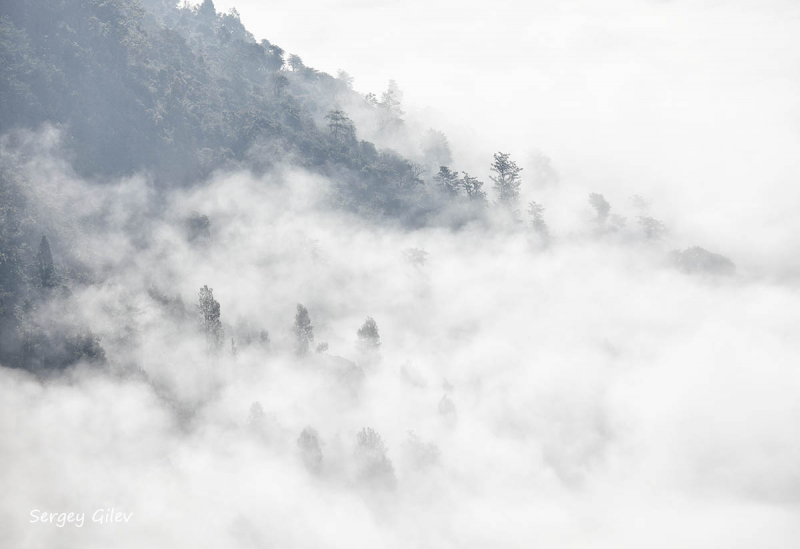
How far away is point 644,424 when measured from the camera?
12962cm

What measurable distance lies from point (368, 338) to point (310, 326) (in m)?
12.9

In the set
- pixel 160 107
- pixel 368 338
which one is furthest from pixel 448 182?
pixel 160 107

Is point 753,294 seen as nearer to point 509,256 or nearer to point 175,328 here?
point 509,256

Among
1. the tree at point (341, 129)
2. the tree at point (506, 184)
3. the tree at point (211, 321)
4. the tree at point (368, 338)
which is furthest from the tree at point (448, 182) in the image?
the tree at point (211, 321)

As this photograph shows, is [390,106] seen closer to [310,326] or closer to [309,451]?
[310,326]

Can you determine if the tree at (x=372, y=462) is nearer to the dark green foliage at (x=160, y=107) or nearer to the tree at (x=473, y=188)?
the dark green foliage at (x=160, y=107)

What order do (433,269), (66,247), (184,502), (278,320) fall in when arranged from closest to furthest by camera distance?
1. (184,502)
2. (66,247)
3. (278,320)
4. (433,269)

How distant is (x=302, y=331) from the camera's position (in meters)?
108

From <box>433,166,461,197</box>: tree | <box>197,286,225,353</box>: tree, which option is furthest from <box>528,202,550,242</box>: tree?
<box>197,286,225,353</box>: tree

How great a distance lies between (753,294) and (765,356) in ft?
63.7

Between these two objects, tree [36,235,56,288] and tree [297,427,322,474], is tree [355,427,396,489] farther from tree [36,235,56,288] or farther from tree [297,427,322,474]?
tree [36,235,56,288]

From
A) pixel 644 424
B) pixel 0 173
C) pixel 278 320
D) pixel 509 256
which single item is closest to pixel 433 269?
pixel 509 256

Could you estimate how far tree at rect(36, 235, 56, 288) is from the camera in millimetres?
95875

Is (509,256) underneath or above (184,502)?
above
